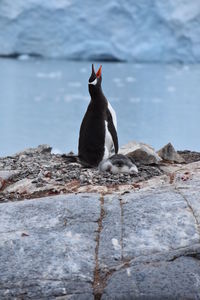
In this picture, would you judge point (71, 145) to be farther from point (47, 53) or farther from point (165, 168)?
point (47, 53)

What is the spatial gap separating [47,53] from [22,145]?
8312 millimetres

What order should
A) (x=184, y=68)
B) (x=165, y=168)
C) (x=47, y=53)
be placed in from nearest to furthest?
1. (x=165, y=168)
2. (x=47, y=53)
3. (x=184, y=68)

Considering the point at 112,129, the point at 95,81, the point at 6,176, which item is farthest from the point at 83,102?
the point at 6,176

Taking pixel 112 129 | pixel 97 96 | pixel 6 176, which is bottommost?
pixel 6 176

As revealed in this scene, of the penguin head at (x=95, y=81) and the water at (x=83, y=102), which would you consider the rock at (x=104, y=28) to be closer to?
the water at (x=83, y=102)

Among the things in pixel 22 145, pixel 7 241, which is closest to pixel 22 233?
pixel 7 241

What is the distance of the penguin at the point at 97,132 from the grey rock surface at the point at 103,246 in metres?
1.16

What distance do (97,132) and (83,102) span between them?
846cm

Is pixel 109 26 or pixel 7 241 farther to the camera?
pixel 109 26

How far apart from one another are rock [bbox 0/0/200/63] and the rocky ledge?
11707mm

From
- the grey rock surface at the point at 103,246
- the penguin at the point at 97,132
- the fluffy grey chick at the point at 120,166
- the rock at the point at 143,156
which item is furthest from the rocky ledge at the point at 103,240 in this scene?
the penguin at the point at 97,132

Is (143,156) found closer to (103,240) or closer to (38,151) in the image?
(38,151)

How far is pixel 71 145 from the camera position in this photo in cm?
784

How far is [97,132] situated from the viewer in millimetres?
3914
